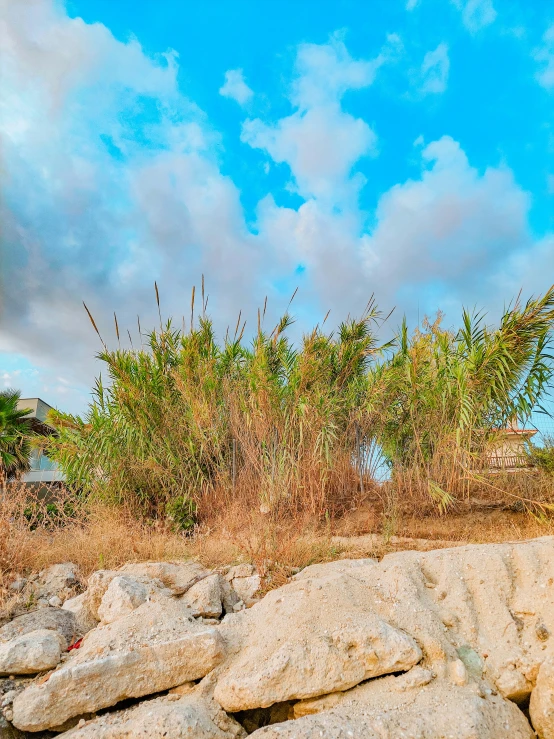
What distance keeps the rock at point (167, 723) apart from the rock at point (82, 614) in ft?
4.49

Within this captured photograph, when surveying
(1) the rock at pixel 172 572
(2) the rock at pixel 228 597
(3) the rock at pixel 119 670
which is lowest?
(3) the rock at pixel 119 670

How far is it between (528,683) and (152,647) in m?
2.09

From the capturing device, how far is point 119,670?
2.79 m

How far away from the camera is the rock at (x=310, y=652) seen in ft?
8.59

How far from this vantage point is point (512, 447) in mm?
7746

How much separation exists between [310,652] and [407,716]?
22.7 inches

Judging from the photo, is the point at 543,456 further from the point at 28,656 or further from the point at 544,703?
the point at 28,656

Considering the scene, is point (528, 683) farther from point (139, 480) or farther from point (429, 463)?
point (139, 480)

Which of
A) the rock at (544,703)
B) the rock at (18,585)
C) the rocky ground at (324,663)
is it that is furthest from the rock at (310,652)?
the rock at (18,585)

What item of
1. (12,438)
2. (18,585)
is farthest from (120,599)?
(12,438)

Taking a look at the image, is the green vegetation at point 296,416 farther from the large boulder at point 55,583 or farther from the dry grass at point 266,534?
the large boulder at point 55,583

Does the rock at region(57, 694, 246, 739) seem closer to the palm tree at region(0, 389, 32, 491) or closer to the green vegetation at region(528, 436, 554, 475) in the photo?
Answer: the green vegetation at region(528, 436, 554, 475)

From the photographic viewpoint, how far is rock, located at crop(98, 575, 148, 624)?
3590 millimetres

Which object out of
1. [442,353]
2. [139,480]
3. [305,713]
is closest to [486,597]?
Answer: [305,713]
